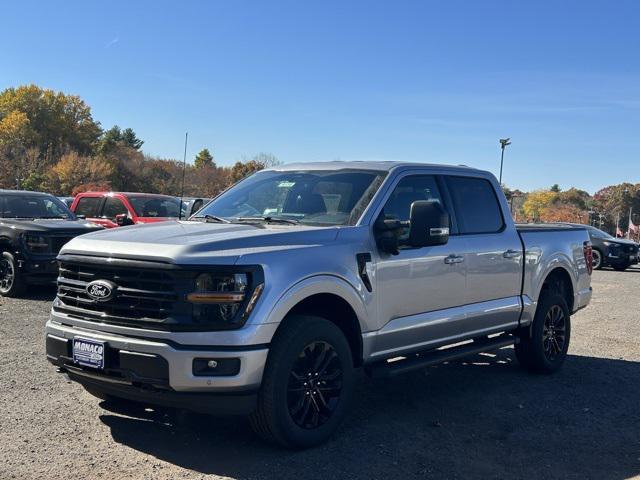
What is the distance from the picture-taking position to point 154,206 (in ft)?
46.0

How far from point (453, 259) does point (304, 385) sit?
6.18 feet

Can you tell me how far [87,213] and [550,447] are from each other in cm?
1187

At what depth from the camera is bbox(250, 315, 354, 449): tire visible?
4.19m

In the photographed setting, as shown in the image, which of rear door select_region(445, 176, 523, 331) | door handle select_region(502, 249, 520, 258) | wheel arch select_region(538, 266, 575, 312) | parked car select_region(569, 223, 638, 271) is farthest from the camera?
parked car select_region(569, 223, 638, 271)

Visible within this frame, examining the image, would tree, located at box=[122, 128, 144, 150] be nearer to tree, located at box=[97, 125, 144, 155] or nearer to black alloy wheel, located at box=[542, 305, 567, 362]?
tree, located at box=[97, 125, 144, 155]

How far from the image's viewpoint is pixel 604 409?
19.3 ft

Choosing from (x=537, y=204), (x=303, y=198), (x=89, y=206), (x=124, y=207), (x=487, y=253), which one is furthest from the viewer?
(x=537, y=204)

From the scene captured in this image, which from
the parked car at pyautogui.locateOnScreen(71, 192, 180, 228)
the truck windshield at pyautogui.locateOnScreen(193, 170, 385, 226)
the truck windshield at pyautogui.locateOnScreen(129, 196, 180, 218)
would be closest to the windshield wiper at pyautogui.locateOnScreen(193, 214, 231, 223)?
the truck windshield at pyautogui.locateOnScreen(193, 170, 385, 226)

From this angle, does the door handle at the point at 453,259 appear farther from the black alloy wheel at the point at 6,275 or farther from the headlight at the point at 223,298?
the black alloy wheel at the point at 6,275

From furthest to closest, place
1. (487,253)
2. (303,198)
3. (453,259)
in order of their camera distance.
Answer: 1. (487,253)
2. (453,259)
3. (303,198)

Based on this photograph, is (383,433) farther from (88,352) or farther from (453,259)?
(88,352)

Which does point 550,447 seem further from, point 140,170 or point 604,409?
point 140,170

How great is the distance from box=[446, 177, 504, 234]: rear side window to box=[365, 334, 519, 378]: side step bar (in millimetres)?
1041

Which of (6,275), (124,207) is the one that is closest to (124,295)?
(6,275)
